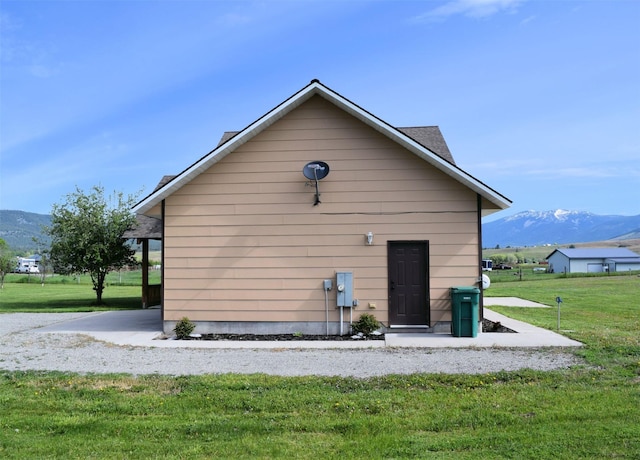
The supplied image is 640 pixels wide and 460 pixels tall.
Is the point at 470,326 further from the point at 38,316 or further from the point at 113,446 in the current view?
the point at 38,316

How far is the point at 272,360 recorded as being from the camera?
8898mm

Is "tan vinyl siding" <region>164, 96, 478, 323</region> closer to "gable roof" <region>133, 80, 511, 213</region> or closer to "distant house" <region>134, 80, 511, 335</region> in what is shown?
"distant house" <region>134, 80, 511, 335</region>

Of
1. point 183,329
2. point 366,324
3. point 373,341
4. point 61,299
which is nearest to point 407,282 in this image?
point 366,324

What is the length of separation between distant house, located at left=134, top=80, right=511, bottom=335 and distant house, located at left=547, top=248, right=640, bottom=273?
76677 mm

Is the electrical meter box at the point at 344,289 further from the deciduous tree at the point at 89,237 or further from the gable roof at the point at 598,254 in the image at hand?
the gable roof at the point at 598,254

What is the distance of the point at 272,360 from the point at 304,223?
397 centimetres

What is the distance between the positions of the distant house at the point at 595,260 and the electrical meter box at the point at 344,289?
77.6 m

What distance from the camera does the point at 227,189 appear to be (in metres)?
12.2

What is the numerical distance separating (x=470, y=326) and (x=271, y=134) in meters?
6.33

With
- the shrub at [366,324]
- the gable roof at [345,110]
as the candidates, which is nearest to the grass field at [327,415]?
the shrub at [366,324]

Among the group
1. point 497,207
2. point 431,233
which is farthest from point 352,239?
point 497,207

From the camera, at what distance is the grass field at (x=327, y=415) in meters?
4.70

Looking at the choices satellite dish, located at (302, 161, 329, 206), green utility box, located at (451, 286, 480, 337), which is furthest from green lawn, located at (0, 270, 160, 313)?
green utility box, located at (451, 286, 480, 337)

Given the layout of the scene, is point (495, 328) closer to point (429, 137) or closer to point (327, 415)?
point (429, 137)
